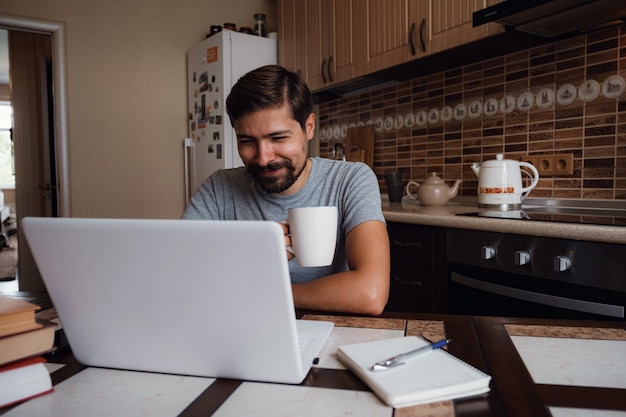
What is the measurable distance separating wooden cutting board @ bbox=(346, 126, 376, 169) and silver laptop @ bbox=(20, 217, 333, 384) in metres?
2.47

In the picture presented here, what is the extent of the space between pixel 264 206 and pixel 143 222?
3.03ft

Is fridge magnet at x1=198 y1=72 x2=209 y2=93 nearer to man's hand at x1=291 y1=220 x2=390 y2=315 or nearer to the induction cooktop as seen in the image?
the induction cooktop

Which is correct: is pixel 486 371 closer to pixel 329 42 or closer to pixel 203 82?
pixel 329 42

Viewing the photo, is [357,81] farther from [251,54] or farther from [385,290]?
[385,290]

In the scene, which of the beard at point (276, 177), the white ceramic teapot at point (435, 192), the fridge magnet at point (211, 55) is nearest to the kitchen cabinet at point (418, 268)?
the white ceramic teapot at point (435, 192)

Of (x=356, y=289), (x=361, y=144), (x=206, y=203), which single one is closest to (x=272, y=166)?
(x=206, y=203)

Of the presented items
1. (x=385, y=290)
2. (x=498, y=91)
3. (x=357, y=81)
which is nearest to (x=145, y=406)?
(x=385, y=290)

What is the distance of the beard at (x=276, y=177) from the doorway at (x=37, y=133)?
246 cm

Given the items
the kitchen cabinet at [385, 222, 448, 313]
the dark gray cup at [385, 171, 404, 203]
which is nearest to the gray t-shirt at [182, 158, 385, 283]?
the kitchen cabinet at [385, 222, 448, 313]

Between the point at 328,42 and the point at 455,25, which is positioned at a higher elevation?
the point at 328,42

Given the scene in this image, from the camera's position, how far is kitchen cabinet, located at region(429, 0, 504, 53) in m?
1.92

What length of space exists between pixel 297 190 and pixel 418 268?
76 centimetres

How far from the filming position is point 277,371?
0.58 meters

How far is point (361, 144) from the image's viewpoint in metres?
3.11
